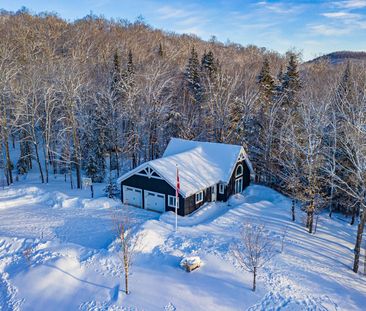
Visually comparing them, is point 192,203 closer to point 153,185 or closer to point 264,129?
point 153,185

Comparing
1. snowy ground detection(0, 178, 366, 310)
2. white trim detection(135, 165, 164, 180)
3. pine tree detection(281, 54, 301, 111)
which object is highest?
pine tree detection(281, 54, 301, 111)

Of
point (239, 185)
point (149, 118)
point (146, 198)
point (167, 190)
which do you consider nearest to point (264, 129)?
point (239, 185)

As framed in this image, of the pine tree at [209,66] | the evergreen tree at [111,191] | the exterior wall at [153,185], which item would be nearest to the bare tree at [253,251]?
the exterior wall at [153,185]

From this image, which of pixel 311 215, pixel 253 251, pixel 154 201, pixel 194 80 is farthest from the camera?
pixel 194 80

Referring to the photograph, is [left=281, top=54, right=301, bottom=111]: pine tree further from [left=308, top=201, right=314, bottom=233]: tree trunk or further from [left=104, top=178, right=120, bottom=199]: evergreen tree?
[left=104, top=178, right=120, bottom=199]: evergreen tree

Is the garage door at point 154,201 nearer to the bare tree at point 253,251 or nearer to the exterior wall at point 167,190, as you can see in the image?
the exterior wall at point 167,190

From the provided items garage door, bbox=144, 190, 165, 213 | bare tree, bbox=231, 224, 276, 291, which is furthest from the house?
bare tree, bbox=231, 224, 276, 291

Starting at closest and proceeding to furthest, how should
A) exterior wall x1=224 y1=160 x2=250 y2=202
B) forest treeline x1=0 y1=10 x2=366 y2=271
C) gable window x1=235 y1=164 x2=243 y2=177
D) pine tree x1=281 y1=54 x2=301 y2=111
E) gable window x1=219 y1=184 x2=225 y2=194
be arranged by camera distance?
gable window x1=219 y1=184 x2=225 y2=194 < exterior wall x1=224 y1=160 x2=250 y2=202 < forest treeline x1=0 y1=10 x2=366 y2=271 < gable window x1=235 y1=164 x2=243 y2=177 < pine tree x1=281 y1=54 x2=301 y2=111
